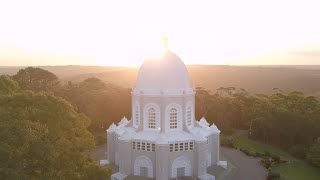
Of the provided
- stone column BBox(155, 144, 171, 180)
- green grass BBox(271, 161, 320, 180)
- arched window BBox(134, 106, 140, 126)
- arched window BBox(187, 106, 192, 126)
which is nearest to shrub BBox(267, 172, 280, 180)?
green grass BBox(271, 161, 320, 180)

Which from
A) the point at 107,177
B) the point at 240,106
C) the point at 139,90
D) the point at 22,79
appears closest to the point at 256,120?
the point at 240,106

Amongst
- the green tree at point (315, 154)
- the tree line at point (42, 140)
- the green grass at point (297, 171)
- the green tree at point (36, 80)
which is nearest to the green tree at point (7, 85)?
the tree line at point (42, 140)

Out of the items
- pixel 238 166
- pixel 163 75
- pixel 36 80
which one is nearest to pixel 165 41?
pixel 163 75

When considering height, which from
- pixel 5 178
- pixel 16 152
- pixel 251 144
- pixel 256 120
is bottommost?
pixel 251 144

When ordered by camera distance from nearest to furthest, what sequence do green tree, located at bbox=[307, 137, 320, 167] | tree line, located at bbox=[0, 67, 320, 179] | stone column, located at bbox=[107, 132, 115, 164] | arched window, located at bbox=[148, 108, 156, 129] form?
tree line, located at bbox=[0, 67, 320, 179] < arched window, located at bbox=[148, 108, 156, 129] < stone column, located at bbox=[107, 132, 115, 164] < green tree, located at bbox=[307, 137, 320, 167]

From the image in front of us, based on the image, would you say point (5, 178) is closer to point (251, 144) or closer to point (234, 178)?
point (234, 178)

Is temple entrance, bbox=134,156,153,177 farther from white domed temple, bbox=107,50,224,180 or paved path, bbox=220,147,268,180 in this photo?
paved path, bbox=220,147,268,180
